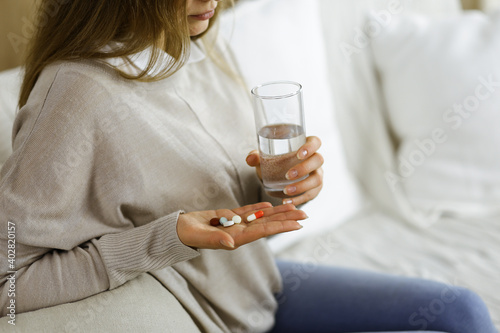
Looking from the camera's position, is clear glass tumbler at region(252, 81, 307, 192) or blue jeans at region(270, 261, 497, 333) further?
blue jeans at region(270, 261, 497, 333)

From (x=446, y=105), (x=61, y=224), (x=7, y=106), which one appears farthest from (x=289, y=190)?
(x=446, y=105)

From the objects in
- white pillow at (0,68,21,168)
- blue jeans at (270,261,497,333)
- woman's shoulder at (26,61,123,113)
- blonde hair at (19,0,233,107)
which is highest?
blonde hair at (19,0,233,107)

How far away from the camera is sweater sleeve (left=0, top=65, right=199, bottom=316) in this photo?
0.86m

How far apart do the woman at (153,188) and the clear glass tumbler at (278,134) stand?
21 millimetres

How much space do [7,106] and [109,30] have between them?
39 centimetres

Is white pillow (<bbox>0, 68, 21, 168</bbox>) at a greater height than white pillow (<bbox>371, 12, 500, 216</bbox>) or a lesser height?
greater

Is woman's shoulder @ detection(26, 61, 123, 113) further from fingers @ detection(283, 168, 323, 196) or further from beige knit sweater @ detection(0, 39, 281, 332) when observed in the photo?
fingers @ detection(283, 168, 323, 196)

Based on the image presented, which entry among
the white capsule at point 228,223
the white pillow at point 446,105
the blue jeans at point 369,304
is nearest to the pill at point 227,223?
the white capsule at point 228,223

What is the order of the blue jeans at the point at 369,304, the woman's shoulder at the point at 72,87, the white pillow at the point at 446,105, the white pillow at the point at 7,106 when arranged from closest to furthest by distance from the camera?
the woman's shoulder at the point at 72,87, the blue jeans at the point at 369,304, the white pillow at the point at 7,106, the white pillow at the point at 446,105

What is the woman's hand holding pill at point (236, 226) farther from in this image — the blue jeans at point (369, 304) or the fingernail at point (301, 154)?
the blue jeans at point (369, 304)

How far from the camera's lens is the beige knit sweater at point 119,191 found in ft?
2.85

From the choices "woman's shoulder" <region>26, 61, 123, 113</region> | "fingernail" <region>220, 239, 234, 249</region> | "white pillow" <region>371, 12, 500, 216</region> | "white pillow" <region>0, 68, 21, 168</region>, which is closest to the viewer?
"fingernail" <region>220, 239, 234, 249</region>

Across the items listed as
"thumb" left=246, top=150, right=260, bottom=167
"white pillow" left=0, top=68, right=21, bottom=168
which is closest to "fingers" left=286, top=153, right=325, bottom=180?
"thumb" left=246, top=150, right=260, bottom=167

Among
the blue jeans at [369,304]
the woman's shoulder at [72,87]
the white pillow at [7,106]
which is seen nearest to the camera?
the woman's shoulder at [72,87]
